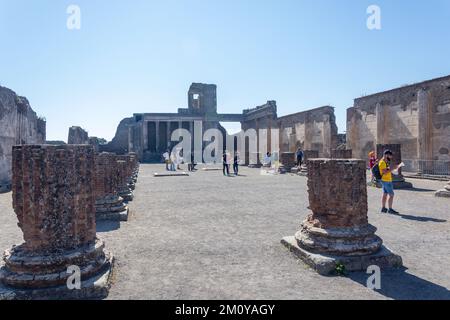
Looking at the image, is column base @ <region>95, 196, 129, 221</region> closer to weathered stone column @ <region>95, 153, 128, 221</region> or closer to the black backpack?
weathered stone column @ <region>95, 153, 128, 221</region>

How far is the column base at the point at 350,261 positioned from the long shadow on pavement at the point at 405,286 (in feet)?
0.42

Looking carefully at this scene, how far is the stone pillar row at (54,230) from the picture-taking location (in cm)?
349

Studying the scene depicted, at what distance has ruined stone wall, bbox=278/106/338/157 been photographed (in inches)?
965

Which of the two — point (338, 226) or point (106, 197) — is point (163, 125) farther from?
point (338, 226)

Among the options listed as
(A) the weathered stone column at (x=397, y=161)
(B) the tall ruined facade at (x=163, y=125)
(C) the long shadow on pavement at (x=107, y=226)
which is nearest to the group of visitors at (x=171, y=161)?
(B) the tall ruined facade at (x=163, y=125)

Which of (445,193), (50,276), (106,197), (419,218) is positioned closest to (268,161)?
(445,193)

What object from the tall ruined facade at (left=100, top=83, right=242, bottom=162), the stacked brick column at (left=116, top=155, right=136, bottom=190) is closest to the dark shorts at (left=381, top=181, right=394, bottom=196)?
the stacked brick column at (left=116, top=155, right=136, bottom=190)

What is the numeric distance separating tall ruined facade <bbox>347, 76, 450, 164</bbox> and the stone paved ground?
9628 mm

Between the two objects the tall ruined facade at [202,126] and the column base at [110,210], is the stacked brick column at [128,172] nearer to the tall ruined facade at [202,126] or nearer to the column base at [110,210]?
the column base at [110,210]

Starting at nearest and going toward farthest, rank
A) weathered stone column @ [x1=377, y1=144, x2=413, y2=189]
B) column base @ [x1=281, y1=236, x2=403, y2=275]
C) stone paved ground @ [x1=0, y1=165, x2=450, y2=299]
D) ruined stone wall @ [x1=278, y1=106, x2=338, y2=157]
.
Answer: stone paved ground @ [x1=0, y1=165, x2=450, y2=299] < column base @ [x1=281, y1=236, x2=403, y2=275] < weathered stone column @ [x1=377, y1=144, x2=413, y2=189] < ruined stone wall @ [x1=278, y1=106, x2=338, y2=157]

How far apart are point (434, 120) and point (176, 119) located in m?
28.7

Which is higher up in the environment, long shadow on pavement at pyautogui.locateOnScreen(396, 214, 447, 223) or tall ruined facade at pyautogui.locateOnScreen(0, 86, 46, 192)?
tall ruined facade at pyautogui.locateOnScreen(0, 86, 46, 192)

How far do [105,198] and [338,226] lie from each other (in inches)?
196
